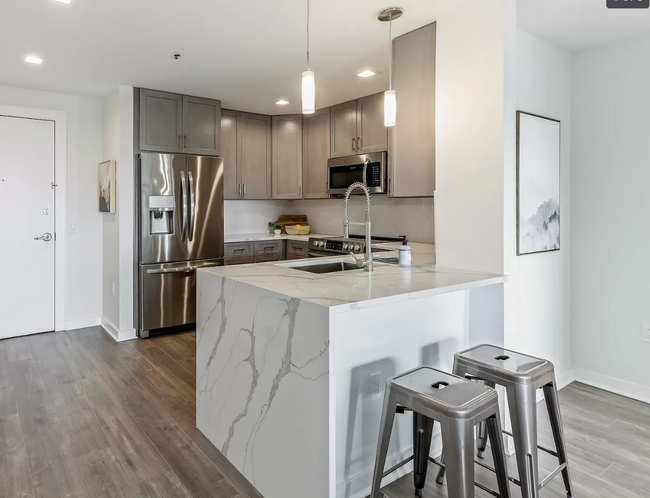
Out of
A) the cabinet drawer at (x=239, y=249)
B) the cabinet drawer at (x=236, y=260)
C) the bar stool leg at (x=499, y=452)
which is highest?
the cabinet drawer at (x=239, y=249)

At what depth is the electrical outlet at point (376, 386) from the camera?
1.94m

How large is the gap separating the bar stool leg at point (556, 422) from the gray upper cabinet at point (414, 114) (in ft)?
4.44

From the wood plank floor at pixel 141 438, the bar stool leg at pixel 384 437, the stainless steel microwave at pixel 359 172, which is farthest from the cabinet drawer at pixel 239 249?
the bar stool leg at pixel 384 437

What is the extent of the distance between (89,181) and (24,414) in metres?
2.70

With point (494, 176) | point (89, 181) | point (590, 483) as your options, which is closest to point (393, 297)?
point (494, 176)

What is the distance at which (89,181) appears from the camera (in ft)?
15.2

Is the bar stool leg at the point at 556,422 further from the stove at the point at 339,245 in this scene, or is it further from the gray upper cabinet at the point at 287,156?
the gray upper cabinet at the point at 287,156

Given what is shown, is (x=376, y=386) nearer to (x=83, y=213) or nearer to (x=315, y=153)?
(x=315, y=153)

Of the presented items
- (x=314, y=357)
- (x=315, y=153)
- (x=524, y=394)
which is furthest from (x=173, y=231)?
(x=524, y=394)

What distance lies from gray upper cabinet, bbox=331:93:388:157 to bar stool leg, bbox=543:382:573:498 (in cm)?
284

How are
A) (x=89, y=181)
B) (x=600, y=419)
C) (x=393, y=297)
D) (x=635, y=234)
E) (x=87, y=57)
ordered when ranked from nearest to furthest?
(x=393, y=297) < (x=600, y=419) < (x=635, y=234) < (x=87, y=57) < (x=89, y=181)

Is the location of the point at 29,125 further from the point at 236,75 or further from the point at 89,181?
the point at 236,75

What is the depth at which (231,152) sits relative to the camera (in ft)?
16.6

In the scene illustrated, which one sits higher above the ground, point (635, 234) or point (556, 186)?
point (556, 186)
